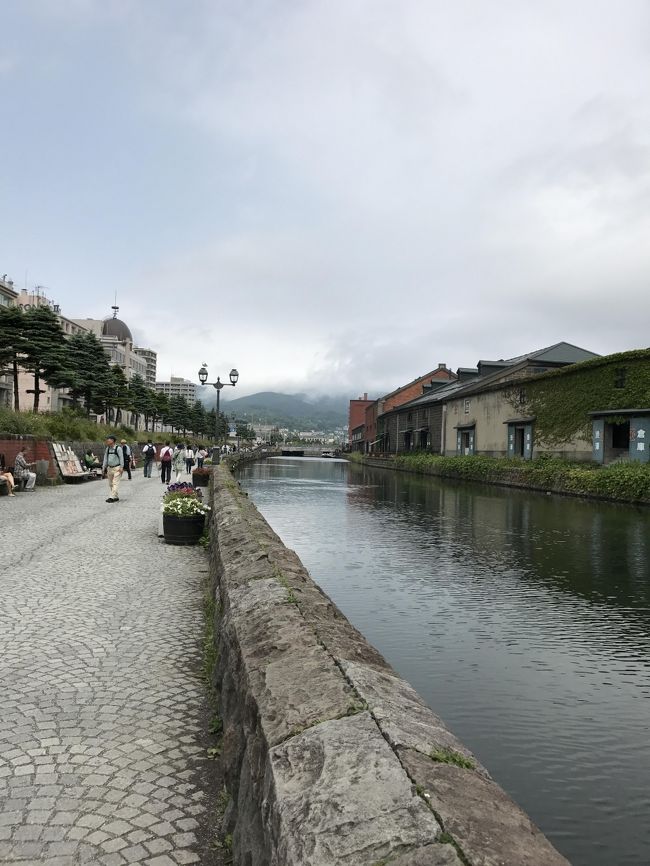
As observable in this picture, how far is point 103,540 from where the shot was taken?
12078 mm

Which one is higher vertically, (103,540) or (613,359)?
(613,359)

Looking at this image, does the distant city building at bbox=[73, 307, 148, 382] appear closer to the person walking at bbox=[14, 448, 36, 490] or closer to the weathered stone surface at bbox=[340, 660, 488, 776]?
the person walking at bbox=[14, 448, 36, 490]

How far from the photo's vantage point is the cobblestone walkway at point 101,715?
3.11 metres

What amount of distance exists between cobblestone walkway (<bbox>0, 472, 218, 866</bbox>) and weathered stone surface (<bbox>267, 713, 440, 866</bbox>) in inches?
39.2

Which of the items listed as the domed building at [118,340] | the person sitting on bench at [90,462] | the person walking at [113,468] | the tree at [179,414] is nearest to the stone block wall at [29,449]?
the person sitting on bench at [90,462]

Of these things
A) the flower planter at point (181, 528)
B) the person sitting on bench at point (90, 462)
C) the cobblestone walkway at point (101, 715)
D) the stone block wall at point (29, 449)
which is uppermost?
the stone block wall at point (29, 449)

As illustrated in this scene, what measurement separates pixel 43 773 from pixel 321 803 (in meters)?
2.28

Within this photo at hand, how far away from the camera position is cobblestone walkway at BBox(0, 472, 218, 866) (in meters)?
3.11

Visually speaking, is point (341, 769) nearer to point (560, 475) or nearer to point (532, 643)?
point (532, 643)

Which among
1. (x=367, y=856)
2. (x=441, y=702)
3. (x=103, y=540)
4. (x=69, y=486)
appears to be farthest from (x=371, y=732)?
(x=69, y=486)

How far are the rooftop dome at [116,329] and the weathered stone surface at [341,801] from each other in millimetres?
134232

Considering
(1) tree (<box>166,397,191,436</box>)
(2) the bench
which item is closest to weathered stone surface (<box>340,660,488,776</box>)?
(2) the bench

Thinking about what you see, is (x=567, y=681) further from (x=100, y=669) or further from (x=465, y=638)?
(x=100, y=669)

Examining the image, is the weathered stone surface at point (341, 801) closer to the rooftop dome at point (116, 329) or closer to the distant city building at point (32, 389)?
the distant city building at point (32, 389)
